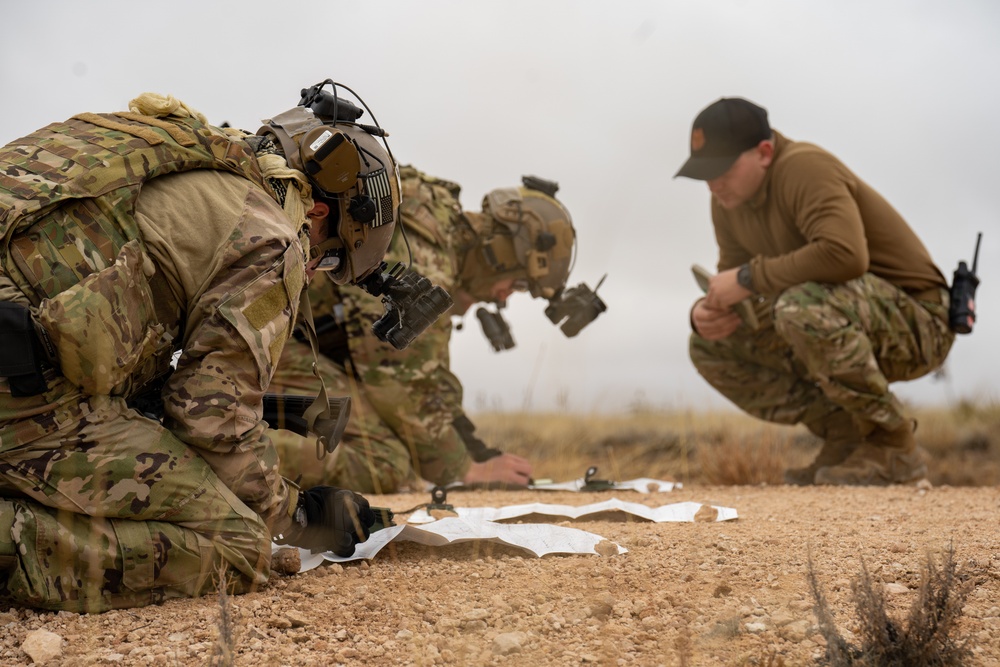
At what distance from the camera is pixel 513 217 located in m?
5.91

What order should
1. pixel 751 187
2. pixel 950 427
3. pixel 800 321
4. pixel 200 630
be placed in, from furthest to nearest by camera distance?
1. pixel 950 427
2. pixel 751 187
3. pixel 800 321
4. pixel 200 630

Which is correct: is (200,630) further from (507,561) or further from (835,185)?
(835,185)

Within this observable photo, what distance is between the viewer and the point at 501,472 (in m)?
5.42

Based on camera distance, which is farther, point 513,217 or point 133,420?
point 513,217

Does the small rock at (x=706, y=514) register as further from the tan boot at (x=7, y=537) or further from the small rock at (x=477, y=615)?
the tan boot at (x=7, y=537)

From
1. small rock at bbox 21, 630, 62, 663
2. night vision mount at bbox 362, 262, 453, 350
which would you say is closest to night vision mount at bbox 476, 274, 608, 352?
night vision mount at bbox 362, 262, 453, 350

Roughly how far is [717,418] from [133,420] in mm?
7574

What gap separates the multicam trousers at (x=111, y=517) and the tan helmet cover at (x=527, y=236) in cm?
364

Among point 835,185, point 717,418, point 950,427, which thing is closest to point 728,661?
point 835,185

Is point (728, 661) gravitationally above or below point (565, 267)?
below

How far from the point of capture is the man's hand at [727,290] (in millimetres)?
5258

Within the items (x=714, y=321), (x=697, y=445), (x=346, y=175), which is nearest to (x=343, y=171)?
(x=346, y=175)

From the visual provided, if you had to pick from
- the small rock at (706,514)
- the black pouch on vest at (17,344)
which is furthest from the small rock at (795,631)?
the black pouch on vest at (17,344)

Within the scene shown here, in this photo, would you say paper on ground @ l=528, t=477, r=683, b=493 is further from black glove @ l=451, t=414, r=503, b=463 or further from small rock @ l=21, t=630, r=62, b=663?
small rock @ l=21, t=630, r=62, b=663
